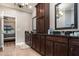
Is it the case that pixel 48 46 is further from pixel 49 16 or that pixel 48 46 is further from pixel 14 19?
pixel 14 19

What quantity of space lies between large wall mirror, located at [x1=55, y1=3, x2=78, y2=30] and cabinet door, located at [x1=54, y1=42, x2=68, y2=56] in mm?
599

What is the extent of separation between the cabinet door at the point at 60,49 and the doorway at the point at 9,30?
2.32 m

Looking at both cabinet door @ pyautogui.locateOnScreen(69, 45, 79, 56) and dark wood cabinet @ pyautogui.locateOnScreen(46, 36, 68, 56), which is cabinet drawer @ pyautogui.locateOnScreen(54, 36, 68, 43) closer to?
dark wood cabinet @ pyautogui.locateOnScreen(46, 36, 68, 56)

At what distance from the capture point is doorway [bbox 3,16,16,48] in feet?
15.4

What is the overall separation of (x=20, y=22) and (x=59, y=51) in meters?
2.52

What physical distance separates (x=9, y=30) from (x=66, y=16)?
2386 mm

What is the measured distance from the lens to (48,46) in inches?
135

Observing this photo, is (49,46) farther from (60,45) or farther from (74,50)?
(74,50)

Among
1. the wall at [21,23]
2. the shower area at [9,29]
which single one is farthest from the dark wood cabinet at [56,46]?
the shower area at [9,29]

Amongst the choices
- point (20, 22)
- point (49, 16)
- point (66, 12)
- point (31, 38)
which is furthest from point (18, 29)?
point (66, 12)

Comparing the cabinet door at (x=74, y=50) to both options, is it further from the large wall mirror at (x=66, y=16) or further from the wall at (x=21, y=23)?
the wall at (x=21, y=23)

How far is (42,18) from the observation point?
4602mm

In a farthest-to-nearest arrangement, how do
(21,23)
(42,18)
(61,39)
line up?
(21,23) → (42,18) → (61,39)

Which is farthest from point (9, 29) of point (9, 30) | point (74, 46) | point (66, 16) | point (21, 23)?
point (74, 46)
